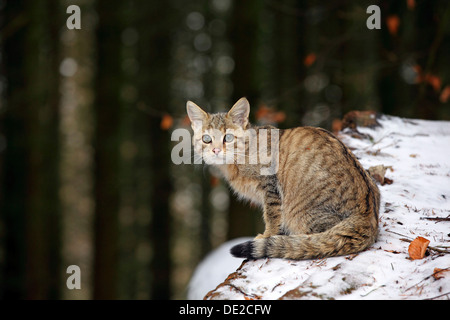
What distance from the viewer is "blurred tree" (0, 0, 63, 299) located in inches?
386

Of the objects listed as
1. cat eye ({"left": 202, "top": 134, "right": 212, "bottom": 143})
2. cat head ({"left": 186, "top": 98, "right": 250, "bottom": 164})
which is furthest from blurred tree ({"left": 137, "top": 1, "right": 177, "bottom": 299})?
cat eye ({"left": 202, "top": 134, "right": 212, "bottom": 143})

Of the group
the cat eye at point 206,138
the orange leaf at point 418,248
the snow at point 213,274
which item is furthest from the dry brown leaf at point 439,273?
the snow at point 213,274

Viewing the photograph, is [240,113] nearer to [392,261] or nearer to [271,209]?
[271,209]

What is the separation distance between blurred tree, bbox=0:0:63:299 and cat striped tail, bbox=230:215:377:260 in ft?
26.0

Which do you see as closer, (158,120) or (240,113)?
(240,113)

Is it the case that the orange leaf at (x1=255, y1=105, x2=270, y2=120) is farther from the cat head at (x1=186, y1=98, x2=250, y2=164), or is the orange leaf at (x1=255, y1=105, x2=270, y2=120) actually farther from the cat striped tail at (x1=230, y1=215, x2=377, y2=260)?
the cat striped tail at (x1=230, y1=215, x2=377, y2=260)

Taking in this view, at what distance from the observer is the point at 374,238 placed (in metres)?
3.42

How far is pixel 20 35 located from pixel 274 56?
25.7 feet

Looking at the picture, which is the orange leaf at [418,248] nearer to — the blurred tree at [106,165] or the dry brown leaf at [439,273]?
the dry brown leaf at [439,273]

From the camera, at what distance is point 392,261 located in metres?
3.10

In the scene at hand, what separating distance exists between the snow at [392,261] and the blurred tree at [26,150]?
7865mm

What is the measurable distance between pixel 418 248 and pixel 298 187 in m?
1.20

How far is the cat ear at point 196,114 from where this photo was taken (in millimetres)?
4531

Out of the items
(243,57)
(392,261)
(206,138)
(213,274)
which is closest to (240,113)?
(206,138)
